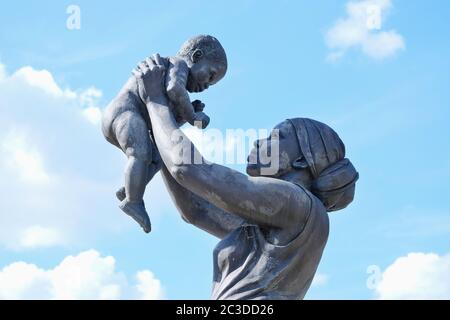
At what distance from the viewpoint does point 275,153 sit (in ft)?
29.4

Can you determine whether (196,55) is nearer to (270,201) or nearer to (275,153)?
(275,153)

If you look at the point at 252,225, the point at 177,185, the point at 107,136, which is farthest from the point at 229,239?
the point at 107,136

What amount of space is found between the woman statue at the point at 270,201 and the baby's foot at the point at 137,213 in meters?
0.39

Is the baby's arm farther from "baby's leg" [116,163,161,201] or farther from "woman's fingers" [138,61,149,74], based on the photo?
"baby's leg" [116,163,161,201]

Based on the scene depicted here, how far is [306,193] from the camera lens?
28.5 ft

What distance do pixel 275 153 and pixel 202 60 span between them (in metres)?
1.10

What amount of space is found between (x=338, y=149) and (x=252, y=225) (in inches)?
41.4

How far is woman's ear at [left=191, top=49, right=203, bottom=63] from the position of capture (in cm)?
936

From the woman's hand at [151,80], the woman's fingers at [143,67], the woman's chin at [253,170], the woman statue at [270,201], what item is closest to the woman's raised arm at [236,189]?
the woman statue at [270,201]

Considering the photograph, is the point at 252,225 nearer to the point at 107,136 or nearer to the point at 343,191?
the point at 343,191

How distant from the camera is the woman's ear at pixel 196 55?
936cm

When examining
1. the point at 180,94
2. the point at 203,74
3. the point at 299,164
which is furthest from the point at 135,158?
the point at 299,164
